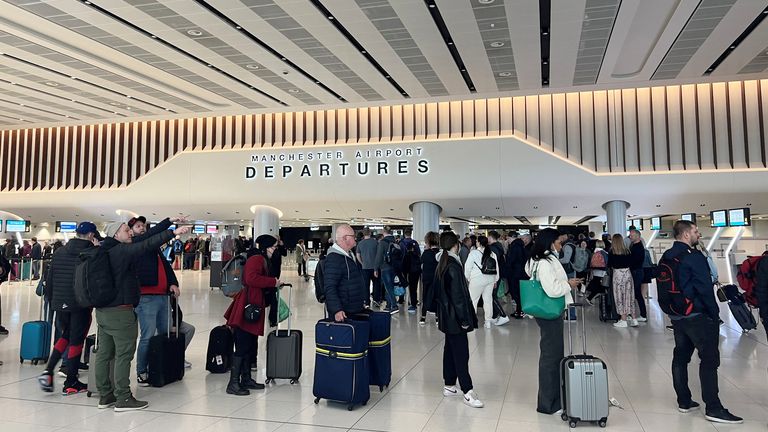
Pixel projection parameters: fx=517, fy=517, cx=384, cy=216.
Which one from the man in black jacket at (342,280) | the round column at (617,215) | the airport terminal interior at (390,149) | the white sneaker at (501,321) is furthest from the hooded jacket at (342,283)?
the round column at (617,215)

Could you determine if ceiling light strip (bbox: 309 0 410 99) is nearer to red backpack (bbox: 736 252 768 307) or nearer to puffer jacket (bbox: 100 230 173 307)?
puffer jacket (bbox: 100 230 173 307)

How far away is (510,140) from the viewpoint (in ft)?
54.7

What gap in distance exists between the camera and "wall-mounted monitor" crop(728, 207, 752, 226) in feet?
42.2

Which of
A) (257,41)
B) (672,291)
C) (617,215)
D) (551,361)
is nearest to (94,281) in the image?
(551,361)

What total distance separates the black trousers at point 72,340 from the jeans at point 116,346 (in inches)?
23.5

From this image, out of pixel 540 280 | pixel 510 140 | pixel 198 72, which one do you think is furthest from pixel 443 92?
pixel 540 280

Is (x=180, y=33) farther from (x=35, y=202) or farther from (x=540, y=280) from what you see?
(x=35, y=202)

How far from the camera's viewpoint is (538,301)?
3867 millimetres

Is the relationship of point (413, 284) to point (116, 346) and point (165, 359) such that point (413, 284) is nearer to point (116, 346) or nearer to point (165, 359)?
point (165, 359)

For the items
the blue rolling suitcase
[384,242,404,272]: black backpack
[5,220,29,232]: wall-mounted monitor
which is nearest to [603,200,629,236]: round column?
[384,242,404,272]: black backpack

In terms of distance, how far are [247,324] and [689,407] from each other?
3.62 meters

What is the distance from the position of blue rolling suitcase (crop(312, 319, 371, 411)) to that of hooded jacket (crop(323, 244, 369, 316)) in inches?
6.2

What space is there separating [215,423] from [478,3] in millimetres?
8580

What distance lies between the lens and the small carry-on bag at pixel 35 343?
18.4ft
